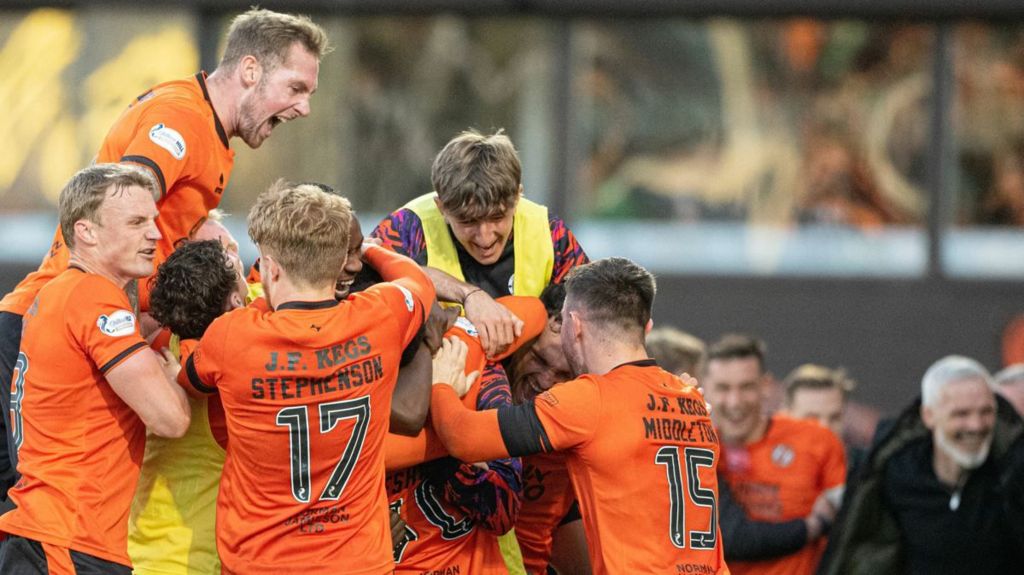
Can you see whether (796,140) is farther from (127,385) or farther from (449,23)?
(127,385)

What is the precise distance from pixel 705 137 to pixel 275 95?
6426 mm

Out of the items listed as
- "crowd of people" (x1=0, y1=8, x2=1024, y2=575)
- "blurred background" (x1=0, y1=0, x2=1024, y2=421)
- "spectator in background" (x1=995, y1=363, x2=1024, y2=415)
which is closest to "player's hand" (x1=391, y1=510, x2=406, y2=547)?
"crowd of people" (x1=0, y1=8, x2=1024, y2=575)

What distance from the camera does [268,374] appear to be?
→ 4.08 m

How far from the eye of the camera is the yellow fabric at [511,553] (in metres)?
5.07

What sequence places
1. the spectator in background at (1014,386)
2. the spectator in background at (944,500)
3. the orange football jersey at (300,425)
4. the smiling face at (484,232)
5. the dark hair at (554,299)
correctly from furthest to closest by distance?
the spectator in background at (1014,386) < the spectator in background at (944,500) < the dark hair at (554,299) < the smiling face at (484,232) < the orange football jersey at (300,425)

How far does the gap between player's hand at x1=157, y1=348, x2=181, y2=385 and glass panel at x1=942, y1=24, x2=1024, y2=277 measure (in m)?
7.78

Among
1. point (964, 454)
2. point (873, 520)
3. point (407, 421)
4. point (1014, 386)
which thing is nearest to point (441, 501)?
point (407, 421)

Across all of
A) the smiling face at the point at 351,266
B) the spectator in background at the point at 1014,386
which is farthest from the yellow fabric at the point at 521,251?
the spectator in background at the point at 1014,386

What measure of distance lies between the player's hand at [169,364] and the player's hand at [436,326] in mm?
803

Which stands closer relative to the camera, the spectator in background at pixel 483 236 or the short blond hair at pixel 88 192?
the short blond hair at pixel 88 192

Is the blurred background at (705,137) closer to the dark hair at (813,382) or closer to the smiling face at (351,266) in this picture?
the dark hair at (813,382)

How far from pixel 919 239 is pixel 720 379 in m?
3.90

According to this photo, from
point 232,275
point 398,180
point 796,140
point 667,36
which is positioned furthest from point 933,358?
point 232,275

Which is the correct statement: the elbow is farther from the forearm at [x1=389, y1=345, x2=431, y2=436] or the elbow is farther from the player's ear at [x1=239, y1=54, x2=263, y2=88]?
the player's ear at [x1=239, y1=54, x2=263, y2=88]
